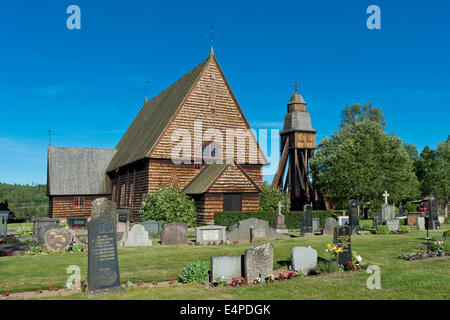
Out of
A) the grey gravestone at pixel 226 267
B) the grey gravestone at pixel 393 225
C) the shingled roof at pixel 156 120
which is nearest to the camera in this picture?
the grey gravestone at pixel 226 267

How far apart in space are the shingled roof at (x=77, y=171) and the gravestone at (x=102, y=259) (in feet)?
106

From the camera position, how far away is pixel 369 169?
41875mm

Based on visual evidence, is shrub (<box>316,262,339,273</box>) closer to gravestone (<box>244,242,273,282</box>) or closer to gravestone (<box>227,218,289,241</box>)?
gravestone (<box>244,242,273,282</box>)

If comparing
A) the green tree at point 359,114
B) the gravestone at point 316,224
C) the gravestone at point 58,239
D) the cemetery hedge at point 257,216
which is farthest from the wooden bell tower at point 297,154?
the gravestone at point 58,239

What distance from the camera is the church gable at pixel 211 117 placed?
104ft

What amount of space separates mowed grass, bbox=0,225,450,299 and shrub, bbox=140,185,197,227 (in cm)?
1006

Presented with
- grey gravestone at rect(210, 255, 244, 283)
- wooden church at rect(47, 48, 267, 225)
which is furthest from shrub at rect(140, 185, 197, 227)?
grey gravestone at rect(210, 255, 244, 283)

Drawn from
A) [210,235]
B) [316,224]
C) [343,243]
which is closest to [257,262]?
[343,243]

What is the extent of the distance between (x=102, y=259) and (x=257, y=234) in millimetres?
12481

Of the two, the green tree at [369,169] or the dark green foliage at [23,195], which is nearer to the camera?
the green tree at [369,169]

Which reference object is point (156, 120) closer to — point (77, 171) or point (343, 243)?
point (77, 171)

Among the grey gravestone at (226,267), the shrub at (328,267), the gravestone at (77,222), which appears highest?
the grey gravestone at (226,267)

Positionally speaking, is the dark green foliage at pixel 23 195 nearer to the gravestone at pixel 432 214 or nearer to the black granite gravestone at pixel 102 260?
the gravestone at pixel 432 214

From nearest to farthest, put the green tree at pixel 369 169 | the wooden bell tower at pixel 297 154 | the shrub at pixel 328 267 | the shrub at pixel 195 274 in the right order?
the shrub at pixel 195 274, the shrub at pixel 328 267, the green tree at pixel 369 169, the wooden bell tower at pixel 297 154
